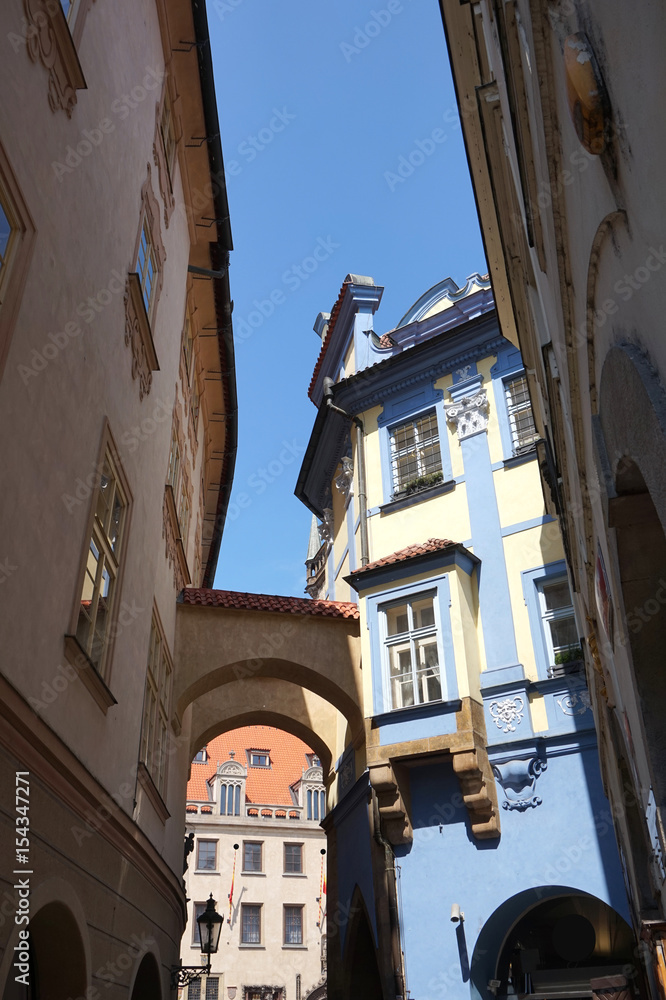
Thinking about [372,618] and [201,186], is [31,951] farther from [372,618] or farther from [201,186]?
[201,186]

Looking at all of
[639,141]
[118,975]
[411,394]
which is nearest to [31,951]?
[118,975]

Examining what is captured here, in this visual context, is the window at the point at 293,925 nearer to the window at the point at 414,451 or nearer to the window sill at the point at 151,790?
the window at the point at 414,451

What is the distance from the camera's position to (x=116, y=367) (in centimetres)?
782

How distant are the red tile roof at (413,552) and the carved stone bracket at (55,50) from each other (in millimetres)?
9322

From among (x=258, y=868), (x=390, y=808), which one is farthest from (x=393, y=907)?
(x=258, y=868)

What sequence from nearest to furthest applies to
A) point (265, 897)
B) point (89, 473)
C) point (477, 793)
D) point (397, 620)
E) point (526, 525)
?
point (89, 473)
point (477, 793)
point (526, 525)
point (397, 620)
point (265, 897)

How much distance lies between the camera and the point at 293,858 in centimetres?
4047

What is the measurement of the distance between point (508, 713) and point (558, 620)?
1.72 metres

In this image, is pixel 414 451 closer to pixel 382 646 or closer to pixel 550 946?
pixel 382 646

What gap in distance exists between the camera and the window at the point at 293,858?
40.0 metres

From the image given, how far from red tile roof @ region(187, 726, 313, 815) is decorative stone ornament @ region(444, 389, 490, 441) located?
103 ft

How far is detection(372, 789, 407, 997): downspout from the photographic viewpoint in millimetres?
11945

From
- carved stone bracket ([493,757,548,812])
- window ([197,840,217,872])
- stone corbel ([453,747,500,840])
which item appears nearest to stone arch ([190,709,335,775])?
stone corbel ([453,747,500,840])

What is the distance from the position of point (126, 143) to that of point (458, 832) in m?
10.5
